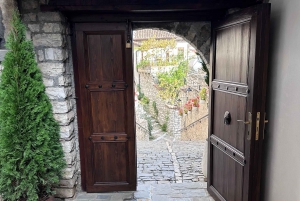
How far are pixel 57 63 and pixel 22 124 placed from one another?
70 centimetres

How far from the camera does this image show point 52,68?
96.0 inches

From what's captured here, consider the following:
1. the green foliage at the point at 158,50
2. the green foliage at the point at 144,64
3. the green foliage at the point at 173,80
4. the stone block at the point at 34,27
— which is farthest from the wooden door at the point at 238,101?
the green foliage at the point at 144,64

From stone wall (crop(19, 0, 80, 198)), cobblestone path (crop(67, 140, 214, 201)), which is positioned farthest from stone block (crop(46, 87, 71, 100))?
cobblestone path (crop(67, 140, 214, 201))

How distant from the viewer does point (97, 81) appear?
269 cm

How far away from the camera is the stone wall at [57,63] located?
2365 mm

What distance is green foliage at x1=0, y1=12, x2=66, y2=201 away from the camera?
2100 millimetres

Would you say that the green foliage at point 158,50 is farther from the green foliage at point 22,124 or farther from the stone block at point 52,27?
the green foliage at point 22,124

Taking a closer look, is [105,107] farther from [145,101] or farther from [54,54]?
[145,101]

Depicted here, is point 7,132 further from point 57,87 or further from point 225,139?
point 225,139

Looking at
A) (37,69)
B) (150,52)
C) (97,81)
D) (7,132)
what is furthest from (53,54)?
(150,52)

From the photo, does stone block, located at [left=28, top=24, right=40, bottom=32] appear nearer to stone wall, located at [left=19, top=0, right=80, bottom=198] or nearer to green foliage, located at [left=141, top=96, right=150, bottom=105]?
stone wall, located at [left=19, top=0, right=80, bottom=198]

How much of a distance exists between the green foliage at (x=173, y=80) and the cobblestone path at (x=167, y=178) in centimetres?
491

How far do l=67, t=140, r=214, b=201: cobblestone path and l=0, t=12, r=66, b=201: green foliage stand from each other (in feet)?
2.57

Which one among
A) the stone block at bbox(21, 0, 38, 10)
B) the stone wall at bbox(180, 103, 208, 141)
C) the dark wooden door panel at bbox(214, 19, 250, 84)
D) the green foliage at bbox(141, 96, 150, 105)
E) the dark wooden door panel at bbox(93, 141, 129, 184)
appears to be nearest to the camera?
the dark wooden door panel at bbox(214, 19, 250, 84)
